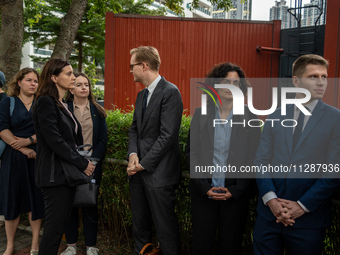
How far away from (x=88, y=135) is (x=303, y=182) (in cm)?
224

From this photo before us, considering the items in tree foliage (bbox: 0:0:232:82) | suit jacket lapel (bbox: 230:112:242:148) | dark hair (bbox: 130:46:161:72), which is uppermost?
tree foliage (bbox: 0:0:232:82)

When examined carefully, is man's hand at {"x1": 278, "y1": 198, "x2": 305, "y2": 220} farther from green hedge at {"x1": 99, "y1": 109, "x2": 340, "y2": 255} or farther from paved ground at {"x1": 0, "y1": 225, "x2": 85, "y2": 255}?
paved ground at {"x1": 0, "y1": 225, "x2": 85, "y2": 255}

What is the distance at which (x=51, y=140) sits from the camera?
2.79 m

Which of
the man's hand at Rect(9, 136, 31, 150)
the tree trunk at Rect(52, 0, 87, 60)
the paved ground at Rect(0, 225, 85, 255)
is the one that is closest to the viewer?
the man's hand at Rect(9, 136, 31, 150)

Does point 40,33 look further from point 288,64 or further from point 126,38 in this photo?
point 288,64

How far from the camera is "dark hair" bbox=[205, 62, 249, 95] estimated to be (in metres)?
2.78

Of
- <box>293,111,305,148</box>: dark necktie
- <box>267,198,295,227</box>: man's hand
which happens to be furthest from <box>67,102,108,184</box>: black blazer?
<box>293,111,305,148</box>: dark necktie

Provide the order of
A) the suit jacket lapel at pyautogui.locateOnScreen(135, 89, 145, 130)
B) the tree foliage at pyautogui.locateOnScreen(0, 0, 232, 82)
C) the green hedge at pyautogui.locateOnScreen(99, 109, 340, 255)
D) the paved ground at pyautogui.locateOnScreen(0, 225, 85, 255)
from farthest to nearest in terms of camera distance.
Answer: the tree foliage at pyautogui.locateOnScreen(0, 0, 232, 82)
the paved ground at pyautogui.locateOnScreen(0, 225, 85, 255)
the green hedge at pyautogui.locateOnScreen(99, 109, 340, 255)
the suit jacket lapel at pyautogui.locateOnScreen(135, 89, 145, 130)

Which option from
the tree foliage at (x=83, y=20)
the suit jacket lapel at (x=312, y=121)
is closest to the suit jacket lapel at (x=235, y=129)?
the suit jacket lapel at (x=312, y=121)

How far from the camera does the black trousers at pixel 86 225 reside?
A: 142 inches

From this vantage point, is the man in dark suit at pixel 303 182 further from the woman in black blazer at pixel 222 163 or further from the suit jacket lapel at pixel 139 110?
the suit jacket lapel at pixel 139 110

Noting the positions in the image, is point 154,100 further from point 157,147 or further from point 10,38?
point 10,38

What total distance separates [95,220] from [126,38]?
833 centimetres

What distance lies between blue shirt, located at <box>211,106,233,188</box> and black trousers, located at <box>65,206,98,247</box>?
157 cm
